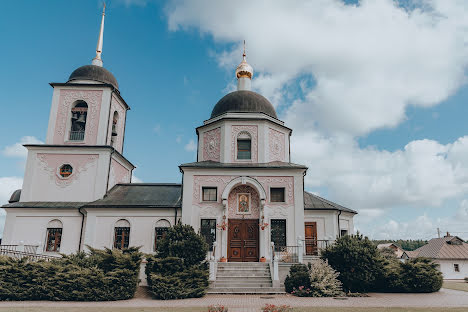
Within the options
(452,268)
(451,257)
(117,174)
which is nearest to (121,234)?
(117,174)

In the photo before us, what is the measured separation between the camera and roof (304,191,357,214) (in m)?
21.4

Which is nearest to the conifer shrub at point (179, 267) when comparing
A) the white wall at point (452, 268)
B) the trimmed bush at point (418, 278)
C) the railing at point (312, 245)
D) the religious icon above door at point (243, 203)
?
the religious icon above door at point (243, 203)

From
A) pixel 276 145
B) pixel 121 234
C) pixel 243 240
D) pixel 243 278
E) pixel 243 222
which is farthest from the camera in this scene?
pixel 276 145

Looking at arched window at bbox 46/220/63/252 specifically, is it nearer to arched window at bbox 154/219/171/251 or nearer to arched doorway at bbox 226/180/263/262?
arched window at bbox 154/219/171/251

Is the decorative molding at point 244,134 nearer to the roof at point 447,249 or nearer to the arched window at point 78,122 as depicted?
the arched window at point 78,122

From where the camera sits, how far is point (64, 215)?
68.5 feet

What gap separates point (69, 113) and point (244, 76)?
1339cm

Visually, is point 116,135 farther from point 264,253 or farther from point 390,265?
point 390,265

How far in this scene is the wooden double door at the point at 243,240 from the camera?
19.1m

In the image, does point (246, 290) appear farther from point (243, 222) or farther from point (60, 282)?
point (60, 282)

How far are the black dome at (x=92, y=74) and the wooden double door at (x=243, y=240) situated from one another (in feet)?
47.3

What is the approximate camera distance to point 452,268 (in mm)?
39781

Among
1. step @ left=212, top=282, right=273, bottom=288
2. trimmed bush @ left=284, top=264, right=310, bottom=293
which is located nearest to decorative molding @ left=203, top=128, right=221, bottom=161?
step @ left=212, top=282, right=273, bottom=288

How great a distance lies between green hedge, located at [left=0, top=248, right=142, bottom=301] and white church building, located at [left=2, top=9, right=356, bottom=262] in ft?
17.0
